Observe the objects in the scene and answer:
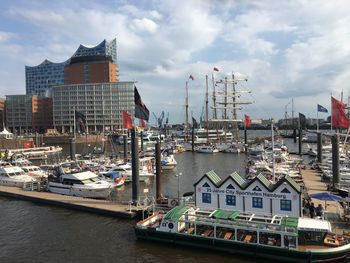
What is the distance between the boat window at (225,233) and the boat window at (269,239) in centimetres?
209

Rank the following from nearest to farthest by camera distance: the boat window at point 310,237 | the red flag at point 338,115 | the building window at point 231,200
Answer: the boat window at point 310,237, the building window at point 231,200, the red flag at point 338,115

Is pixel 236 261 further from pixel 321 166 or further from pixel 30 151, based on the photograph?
pixel 30 151

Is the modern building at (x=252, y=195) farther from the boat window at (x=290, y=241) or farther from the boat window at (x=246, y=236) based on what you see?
the boat window at (x=290, y=241)

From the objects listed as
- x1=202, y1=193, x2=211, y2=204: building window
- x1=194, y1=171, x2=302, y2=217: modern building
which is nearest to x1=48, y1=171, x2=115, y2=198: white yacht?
x1=194, y1=171, x2=302, y2=217: modern building

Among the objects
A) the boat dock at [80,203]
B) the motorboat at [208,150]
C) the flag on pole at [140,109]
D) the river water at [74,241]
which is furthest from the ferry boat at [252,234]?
the motorboat at [208,150]

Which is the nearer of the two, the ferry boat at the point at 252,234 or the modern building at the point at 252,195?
the ferry boat at the point at 252,234

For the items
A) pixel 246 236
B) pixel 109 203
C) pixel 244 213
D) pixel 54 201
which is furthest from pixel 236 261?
pixel 54 201

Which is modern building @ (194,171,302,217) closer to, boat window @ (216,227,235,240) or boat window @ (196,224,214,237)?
boat window @ (196,224,214,237)

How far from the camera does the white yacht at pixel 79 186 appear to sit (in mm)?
46188

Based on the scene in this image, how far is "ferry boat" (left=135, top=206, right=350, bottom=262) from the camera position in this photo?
25500 mm

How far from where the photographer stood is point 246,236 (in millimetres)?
27734

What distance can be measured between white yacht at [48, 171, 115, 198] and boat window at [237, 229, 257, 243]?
2295 cm

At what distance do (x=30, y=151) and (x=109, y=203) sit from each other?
268ft

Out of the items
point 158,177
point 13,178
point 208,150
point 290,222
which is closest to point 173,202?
point 158,177
